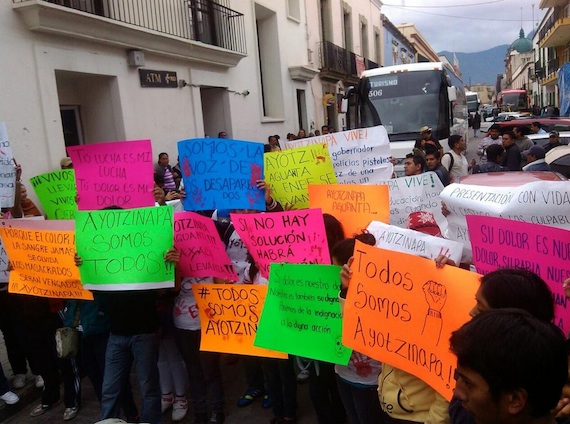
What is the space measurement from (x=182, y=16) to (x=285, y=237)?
9.52 m

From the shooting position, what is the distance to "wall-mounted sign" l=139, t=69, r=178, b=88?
9.84m

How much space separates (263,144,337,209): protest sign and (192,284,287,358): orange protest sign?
1131 mm

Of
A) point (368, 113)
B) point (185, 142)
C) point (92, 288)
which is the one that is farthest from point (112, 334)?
point (368, 113)

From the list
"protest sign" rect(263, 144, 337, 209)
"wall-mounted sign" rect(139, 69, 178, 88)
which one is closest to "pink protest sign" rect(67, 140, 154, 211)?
"protest sign" rect(263, 144, 337, 209)

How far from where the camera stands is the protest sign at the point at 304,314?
2728 mm

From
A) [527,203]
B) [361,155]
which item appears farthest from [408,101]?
[527,203]

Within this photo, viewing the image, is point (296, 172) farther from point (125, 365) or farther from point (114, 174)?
point (125, 365)

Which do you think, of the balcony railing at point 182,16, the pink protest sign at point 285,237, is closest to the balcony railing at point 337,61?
the balcony railing at point 182,16

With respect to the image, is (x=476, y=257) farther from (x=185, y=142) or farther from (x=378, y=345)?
(x=185, y=142)

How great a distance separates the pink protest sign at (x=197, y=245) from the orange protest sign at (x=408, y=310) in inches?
44.4

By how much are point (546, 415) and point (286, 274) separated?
1.70 m

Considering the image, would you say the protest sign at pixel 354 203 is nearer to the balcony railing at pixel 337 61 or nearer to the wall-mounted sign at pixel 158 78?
the wall-mounted sign at pixel 158 78

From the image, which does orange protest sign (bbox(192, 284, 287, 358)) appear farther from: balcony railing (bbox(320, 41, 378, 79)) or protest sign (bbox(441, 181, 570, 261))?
balcony railing (bbox(320, 41, 378, 79))

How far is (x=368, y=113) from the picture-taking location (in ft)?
40.9
